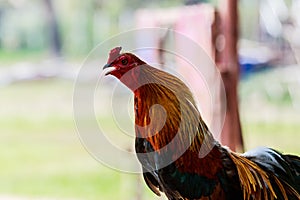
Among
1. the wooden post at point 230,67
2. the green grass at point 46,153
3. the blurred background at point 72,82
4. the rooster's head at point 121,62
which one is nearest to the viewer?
the rooster's head at point 121,62

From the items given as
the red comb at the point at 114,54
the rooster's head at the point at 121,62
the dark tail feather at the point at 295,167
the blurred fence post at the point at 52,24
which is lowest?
the dark tail feather at the point at 295,167

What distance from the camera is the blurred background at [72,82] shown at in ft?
→ 8.40

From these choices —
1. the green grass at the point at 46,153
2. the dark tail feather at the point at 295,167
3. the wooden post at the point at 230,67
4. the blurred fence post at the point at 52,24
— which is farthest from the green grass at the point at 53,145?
the dark tail feather at the point at 295,167

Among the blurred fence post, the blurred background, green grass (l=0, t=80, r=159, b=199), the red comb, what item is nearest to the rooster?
the red comb

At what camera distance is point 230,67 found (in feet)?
5.14

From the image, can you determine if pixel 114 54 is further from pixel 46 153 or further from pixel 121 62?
pixel 46 153

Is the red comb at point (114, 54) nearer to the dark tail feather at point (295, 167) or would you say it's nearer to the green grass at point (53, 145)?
the dark tail feather at point (295, 167)

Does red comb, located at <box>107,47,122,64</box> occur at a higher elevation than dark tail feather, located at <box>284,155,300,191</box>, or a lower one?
higher

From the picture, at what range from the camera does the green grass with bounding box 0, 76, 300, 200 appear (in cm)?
239

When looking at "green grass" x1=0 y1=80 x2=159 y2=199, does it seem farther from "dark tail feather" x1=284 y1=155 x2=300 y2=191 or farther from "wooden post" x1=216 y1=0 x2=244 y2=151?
"dark tail feather" x1=284 y1=155 x2=300 y2=191

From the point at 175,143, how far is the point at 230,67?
2.02 ft

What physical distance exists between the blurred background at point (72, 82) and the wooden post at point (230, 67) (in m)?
0.86

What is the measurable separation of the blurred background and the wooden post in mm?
862

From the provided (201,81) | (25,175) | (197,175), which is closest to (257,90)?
(25,175)
